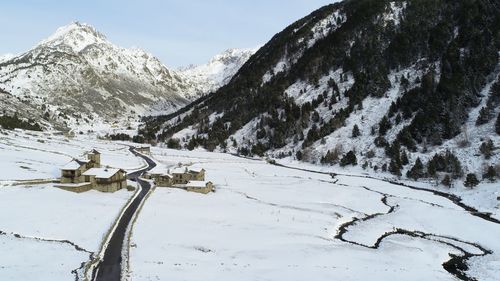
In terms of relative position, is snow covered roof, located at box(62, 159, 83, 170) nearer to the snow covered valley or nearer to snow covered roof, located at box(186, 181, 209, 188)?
the snow covered valley

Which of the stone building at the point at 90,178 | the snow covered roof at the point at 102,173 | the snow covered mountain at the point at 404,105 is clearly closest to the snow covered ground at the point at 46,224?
the stone building at the point at 90,178

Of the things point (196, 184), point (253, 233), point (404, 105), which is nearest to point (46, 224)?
point (253, 233)

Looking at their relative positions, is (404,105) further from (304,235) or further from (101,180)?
(101,180)

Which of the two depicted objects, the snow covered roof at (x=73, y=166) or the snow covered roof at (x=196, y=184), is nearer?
the snow covered roof at (x=73, y=166)

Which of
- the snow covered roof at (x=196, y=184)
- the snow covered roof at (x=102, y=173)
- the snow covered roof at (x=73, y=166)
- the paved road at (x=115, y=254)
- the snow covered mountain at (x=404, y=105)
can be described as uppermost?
the snow covered mountain at (x=404, y=105)

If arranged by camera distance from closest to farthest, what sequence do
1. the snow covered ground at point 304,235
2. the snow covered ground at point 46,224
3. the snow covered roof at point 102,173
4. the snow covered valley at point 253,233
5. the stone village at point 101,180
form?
the snow covered ground at point 46,224, the snow covered valley at point 253,233, the snow covered ground at point 304,235, the stone village at point 101,180, the snow covered roof at point 102,173

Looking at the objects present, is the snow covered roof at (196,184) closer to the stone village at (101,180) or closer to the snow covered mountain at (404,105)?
the stone village at (101,180)

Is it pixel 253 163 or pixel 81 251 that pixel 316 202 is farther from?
pixel 253 163
